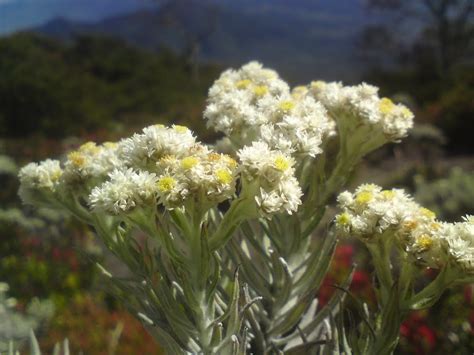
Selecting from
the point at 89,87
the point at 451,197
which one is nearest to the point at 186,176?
the point at 451,197

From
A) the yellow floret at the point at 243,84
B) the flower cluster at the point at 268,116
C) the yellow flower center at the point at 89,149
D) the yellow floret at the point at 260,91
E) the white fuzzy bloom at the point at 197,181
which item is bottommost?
the white fuzzy bloom at the point at 197,181

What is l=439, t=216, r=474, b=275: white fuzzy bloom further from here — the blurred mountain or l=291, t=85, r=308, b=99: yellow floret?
the blurred mountain

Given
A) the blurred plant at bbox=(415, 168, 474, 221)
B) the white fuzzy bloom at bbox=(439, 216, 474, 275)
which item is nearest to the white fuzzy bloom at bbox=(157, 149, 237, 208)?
the white fuzzy bloom at bbox=(439, 216, 474, 275)

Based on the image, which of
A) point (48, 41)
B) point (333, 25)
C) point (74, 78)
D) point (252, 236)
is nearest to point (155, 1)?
point (48, 41)

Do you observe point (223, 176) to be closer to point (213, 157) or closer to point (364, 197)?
point (213, 157)

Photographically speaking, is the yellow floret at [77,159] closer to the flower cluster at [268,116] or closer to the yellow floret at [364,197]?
the flower cluster at [268,116]

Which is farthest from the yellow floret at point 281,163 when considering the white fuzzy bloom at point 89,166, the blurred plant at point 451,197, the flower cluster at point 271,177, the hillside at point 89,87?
the hillside at point 89,87

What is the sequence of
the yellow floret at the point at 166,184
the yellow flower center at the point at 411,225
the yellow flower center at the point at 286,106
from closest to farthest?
1. the yellow floret at the point at 166,184
2. the yellow flower center at the point at 411,225
3. the yellow flower center at the point at 286,106
